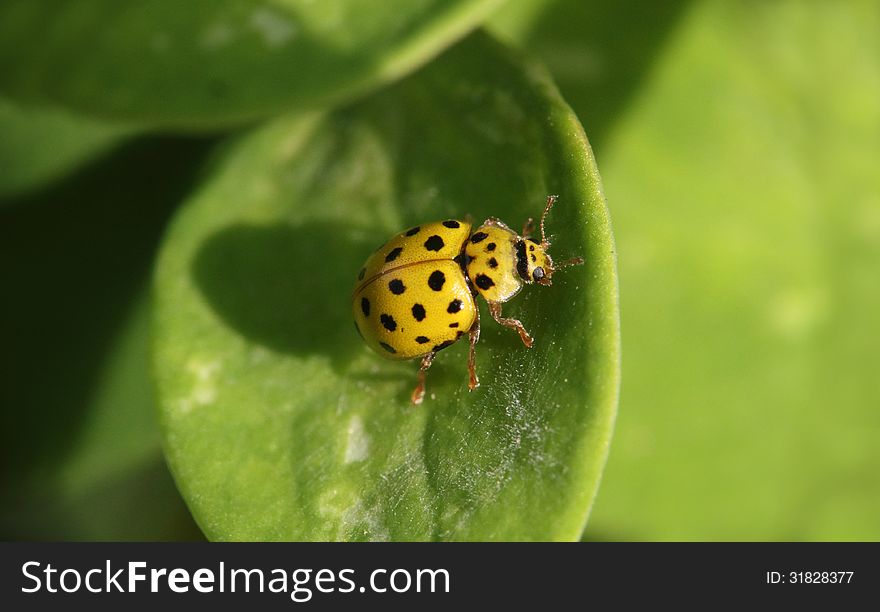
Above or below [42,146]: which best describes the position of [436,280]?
above

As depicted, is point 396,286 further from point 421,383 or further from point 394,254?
point 421,383

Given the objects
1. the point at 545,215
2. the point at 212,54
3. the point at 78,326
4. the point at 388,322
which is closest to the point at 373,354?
the point at 388,322

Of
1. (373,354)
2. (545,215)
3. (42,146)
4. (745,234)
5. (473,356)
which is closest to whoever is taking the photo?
(545,215)

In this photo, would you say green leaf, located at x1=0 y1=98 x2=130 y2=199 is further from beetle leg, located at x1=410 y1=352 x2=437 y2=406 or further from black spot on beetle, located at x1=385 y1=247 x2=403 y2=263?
beetle leg, located at x1=410 y1=352 x2=437 y2=406

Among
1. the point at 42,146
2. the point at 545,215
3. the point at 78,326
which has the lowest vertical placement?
the point at 78,326

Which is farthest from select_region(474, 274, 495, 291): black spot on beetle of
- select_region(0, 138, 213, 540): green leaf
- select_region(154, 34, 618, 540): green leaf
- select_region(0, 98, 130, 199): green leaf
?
select_region(0, 98, 130, 199): green leaf

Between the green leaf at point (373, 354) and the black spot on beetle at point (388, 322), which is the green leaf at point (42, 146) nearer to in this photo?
the green leaf at point (373, 354)
